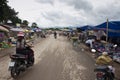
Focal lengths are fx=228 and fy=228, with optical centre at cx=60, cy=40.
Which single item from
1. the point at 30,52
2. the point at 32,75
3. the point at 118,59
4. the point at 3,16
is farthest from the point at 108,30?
the point at 3,16

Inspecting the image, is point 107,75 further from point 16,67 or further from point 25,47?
point 25,47

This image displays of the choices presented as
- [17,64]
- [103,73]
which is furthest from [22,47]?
[103,73]

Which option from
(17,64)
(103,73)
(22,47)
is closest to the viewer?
(103,73)

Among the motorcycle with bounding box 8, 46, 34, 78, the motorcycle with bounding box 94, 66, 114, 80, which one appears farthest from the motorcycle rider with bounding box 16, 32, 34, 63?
the motorcycle with bounding box 94, 66, 114, 80

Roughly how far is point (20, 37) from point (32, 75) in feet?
7.20

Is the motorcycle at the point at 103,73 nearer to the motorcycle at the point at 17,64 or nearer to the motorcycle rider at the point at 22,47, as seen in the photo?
the motorcycle at the point at 17,64

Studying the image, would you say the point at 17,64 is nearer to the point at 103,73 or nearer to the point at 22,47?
the point at 22,47

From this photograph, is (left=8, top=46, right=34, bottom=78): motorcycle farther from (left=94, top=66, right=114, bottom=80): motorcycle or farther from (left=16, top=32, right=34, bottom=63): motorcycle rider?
(left=94, top=66, right=114, bottom=80): motorcycle

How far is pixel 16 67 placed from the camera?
33.7ft

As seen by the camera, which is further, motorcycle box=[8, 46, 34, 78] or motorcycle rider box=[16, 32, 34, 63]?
motorcycle rider box=[16, 32, 34, 63]

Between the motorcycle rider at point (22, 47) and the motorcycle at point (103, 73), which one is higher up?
the motorcycle rider at point (22, 47)

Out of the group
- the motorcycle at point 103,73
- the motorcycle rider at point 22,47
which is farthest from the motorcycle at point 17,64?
the motorcycle at point 103,73

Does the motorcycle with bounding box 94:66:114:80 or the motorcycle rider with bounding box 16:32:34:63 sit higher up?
the motorcycle rider with bounding box 16:32:34:63

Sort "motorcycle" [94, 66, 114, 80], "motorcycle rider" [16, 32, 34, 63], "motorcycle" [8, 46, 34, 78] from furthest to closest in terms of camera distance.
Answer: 1. "motorcycle rider" [16, 32, 34, 63]
2. "motorcycle" [8, 46, 34, 78]
3. "motorcycle" [94, 66, 114, 80]
